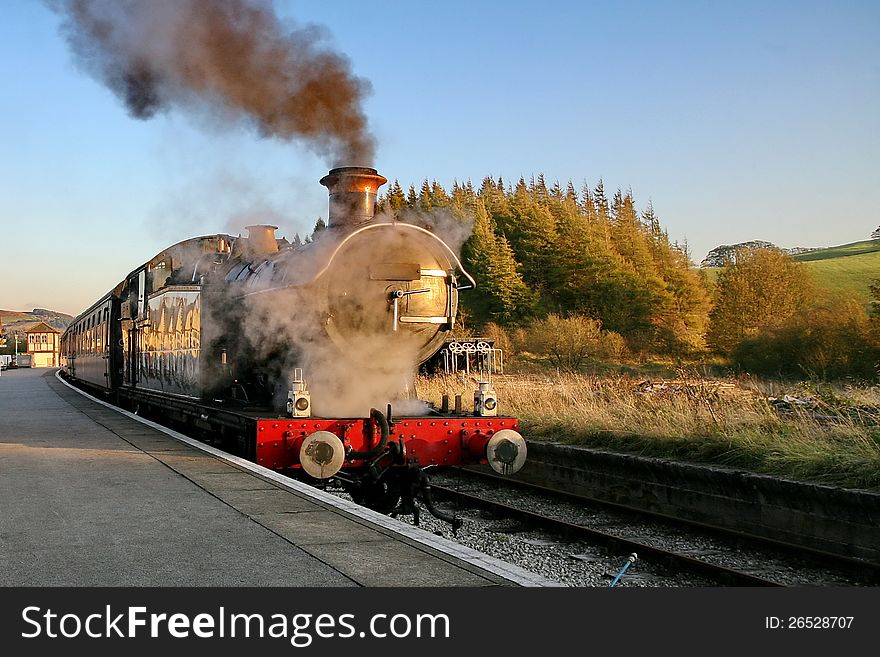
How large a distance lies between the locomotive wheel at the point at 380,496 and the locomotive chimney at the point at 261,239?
3.73 metres

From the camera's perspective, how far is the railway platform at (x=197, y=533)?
15.1 feet

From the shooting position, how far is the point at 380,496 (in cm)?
862

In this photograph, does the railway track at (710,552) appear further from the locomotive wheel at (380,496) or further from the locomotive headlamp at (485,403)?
the locomotive wheel at (380,496)

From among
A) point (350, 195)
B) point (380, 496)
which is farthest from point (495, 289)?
point (380, 496)

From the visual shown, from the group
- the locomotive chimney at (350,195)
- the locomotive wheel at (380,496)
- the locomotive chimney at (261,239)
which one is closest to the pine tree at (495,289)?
the locomotive chimney at (261,239)

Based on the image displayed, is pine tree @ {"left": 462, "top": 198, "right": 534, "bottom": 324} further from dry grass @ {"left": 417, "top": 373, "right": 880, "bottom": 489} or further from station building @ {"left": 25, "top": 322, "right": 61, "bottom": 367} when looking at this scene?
station building @ {"left": 25, "top": 322, "right": 61, "bottom": 367}

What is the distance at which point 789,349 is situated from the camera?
29188 millimetres

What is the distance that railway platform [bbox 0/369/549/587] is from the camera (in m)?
4.59

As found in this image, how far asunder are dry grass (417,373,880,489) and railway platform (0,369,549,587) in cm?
449

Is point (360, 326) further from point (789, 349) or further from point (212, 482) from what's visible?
point (789, 349)

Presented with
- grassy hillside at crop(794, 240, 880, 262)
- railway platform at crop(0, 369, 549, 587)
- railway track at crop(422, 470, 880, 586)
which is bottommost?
railway track at crop(422, 470, 880, 586)

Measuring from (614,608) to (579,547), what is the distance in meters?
3.69

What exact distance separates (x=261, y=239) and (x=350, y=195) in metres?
2.31

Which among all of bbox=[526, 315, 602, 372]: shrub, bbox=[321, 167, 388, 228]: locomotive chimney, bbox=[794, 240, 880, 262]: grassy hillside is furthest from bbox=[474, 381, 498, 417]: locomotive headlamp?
bbox=[794, 240, 880, 262]: grassy hillside
